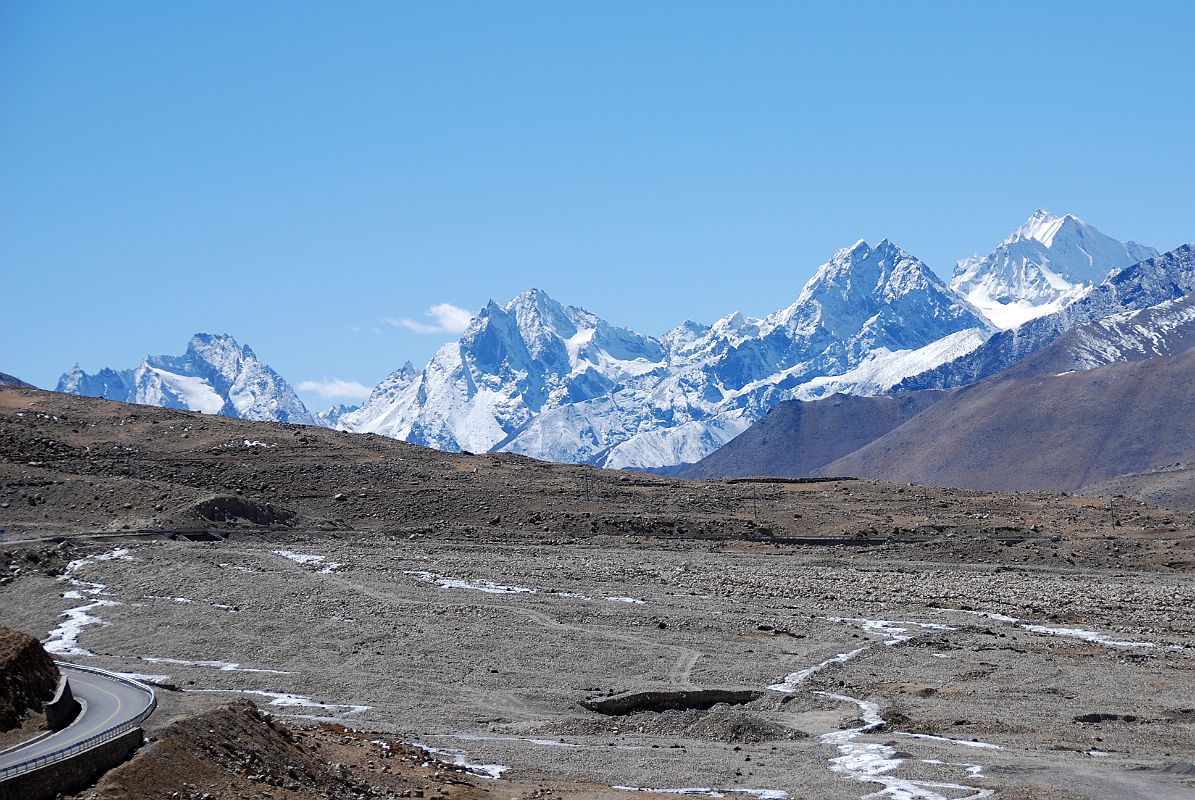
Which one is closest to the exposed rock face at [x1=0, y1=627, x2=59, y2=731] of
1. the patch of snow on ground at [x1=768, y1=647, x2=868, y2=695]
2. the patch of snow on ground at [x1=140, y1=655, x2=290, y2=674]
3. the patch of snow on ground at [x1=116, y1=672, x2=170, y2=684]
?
the patch of snow on ground at [x1=116, y1=672, x2=170, y2=684]

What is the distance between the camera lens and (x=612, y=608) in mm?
71312

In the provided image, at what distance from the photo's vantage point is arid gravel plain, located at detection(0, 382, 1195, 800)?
42.9 meters

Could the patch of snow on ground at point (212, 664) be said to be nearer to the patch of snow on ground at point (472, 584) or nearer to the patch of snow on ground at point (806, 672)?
the patch of snow on ground at point (806, 672)

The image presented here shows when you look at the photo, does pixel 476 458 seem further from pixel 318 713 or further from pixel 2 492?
pixel 318 713

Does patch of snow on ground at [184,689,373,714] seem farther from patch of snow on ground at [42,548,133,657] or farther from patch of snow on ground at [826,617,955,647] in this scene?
patch of snow on ground at [826,617,955,647]

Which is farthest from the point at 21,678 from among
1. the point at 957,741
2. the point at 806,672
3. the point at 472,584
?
the point at 472,584

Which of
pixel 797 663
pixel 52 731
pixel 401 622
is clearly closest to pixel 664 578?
pixel 401 622

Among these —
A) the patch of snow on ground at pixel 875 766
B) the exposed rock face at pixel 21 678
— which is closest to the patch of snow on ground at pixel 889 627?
the patch of snow on ground at pixel 875 766

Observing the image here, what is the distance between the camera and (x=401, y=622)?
65875 mm

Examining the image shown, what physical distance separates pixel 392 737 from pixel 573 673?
13.9 metres

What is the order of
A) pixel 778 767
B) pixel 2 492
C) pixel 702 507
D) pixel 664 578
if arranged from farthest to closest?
pixel 702 507 → pixel 2 492 → pixel 664 578 → pixel 778 767

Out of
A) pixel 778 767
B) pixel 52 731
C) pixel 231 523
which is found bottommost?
pixel 778 767

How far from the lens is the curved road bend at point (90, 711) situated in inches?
1181

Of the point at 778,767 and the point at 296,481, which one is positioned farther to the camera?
the point at 296,481
